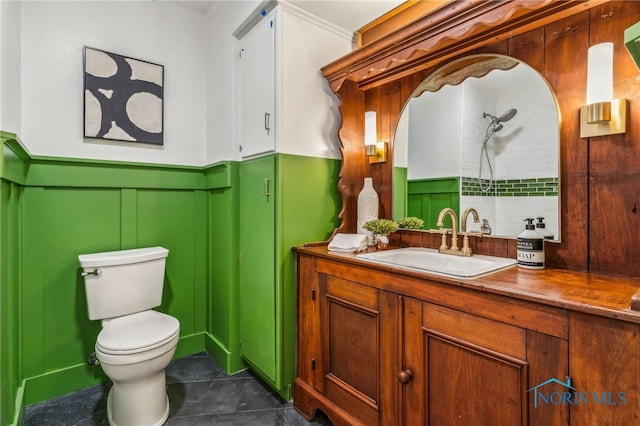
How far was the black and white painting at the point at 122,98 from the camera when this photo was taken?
2.02m

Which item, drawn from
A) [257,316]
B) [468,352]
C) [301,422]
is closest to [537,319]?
[468,352]

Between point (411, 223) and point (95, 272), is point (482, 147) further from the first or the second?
point (95, 272)

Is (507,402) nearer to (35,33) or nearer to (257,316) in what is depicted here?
(257,316)

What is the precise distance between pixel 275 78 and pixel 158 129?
1031 millimetres

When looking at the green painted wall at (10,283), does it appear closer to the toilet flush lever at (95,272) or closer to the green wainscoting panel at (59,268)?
the green wainscoting panel at (59,268)

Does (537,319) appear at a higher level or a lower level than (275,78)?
lower

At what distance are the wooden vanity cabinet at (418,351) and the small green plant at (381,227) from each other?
32 centimetres

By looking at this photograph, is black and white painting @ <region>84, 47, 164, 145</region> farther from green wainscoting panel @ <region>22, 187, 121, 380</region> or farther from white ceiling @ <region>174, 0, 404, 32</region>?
white ceiling @ <region>174, 0, 404, 32</region>

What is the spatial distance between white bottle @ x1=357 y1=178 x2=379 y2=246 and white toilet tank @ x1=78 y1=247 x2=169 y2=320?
4.14 ft

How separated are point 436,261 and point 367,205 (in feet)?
1.77

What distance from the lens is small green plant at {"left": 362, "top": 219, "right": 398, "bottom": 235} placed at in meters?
1.72

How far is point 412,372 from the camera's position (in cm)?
120

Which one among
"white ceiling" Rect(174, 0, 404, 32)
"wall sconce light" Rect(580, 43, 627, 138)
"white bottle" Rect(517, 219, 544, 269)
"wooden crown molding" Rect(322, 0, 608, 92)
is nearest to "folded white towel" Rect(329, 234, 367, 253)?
"white bottle" Rect(517, 219, 544, 269)

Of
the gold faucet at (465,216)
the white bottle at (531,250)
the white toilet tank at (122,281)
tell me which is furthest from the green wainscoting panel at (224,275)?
the white bottle at (531,250)
